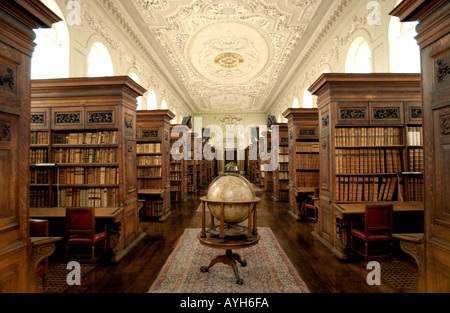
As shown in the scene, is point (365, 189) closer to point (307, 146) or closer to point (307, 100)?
point (307, 146)

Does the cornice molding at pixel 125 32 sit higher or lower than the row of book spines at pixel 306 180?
higher

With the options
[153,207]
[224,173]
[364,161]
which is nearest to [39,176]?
[153,207]

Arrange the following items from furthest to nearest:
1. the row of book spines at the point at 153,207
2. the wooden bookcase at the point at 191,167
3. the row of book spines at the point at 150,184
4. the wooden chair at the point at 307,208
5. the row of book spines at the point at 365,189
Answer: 1. the wooden bookcase at the point at 191,167
2. the row of book spines at the point at 150,184
3. the row of book spines at the point at 153,207
4. the wooden chair at the point at 307,208
5. the row of book spines at the point at 365,189

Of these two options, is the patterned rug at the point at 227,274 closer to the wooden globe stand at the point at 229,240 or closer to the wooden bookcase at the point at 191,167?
the wooden globe stand at the point at 229,240

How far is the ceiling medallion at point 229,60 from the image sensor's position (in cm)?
1060

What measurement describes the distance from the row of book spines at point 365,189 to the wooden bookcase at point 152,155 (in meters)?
4.93

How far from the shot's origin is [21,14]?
2.16m

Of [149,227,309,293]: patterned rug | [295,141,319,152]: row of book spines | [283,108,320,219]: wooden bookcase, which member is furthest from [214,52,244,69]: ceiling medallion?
[149,227,309,293]: patterned rug

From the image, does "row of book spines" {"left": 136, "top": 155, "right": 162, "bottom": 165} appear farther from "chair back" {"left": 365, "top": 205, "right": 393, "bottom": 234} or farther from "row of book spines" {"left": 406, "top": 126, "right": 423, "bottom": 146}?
"row of book spines" {"left": 406, "top": 126, "right": 423, "bottom": 146}

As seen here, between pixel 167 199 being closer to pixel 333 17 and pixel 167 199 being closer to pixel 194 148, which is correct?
pixel 194 148

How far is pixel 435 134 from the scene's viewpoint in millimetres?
2162

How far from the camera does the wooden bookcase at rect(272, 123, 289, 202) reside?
9.83m

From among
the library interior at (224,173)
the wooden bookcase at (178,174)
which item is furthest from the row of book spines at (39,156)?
the wooden bookcase at (178,174)

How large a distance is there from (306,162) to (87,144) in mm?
5914
